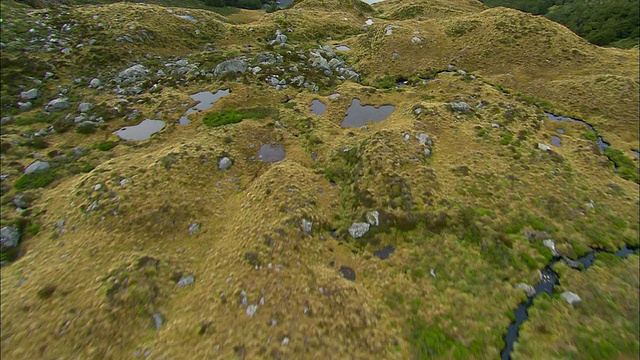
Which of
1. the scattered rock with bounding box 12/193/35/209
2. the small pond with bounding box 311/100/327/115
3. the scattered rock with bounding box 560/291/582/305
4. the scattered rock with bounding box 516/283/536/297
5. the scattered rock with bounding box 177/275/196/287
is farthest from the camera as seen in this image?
the small pond with bounding box 311/100/327/115

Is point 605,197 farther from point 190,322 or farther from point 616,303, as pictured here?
point 190,322

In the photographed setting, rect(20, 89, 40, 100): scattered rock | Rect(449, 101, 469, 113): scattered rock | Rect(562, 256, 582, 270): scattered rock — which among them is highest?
Rect(449, 101, 469, 113): scattered rock

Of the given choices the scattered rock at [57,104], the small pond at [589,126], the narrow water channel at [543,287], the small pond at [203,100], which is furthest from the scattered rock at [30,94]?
the small pond at [589,126]

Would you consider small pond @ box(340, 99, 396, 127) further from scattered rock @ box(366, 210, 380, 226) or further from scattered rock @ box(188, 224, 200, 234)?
scattered rock @ box(188, 224, 200, 234)

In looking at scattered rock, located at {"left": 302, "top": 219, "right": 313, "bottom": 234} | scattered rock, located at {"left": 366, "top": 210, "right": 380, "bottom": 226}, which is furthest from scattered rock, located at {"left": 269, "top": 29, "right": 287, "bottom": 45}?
scattered rock, located at {"left": 366, "top": 210, "right": 380, "bottom": 226}

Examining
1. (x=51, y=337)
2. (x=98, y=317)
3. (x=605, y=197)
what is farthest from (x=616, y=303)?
(x=51, y=337)

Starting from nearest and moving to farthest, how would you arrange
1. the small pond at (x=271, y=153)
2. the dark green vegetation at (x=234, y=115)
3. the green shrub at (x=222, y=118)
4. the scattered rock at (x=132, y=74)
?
the small pond at (x=271, y=153) < the green shrub at (x=222, y=118) < the dark green vegetation at (x=234, y=115) < the scattered rock at (x=132, y=74)

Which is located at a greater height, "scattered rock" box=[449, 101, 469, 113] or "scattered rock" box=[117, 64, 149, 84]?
"scattered rock" box=[449, 101, 469, 113]

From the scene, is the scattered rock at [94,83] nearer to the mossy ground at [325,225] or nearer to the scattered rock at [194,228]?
the mossy ground at [325,225]

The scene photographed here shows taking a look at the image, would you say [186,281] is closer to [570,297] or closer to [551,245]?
[570,297]
